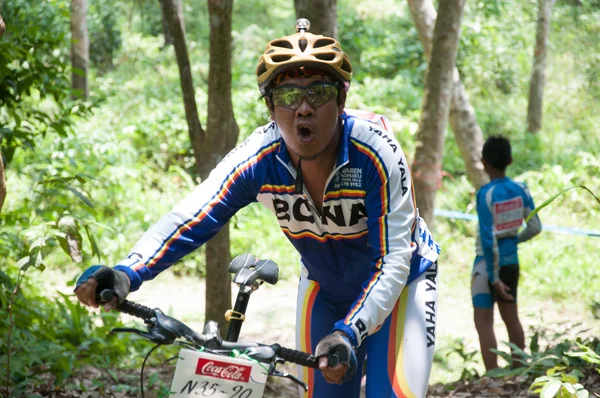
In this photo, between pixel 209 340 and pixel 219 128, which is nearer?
pixel 209 340

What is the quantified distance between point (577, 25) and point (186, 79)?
49.6 ft

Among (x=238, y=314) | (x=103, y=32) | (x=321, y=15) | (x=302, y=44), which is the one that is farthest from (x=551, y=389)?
(x=103, y=32)

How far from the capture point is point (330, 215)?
364 cm

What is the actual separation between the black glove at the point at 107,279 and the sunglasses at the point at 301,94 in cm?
99

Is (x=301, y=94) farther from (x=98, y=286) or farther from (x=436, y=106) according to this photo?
(x=436, y=106)

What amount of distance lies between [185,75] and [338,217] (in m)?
3.67

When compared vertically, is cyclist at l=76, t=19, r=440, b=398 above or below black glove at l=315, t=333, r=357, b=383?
above

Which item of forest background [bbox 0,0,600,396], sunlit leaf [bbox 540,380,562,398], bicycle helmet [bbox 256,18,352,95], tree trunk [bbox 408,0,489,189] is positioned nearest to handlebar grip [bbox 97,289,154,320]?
bicycle helmet [bbox 256,18,352,95]

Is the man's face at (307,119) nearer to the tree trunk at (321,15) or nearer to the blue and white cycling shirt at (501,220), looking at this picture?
the tree trunk at (321,15)

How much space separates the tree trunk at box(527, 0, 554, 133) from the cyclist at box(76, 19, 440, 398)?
51.4ft

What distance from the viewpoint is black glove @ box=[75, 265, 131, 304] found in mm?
2900

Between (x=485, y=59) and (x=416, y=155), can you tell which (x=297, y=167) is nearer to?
(x=416, y=155)

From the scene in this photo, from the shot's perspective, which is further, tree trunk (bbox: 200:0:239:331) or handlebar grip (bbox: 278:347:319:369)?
tree trunk (bbox: 200:0:239:331)

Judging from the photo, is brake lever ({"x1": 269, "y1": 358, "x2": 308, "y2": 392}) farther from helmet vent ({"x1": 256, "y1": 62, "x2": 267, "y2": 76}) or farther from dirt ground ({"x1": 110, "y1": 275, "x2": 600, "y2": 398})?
dirt ground ({"x1": 110, "y1": 275, "x2": 600, "y2": 398})
